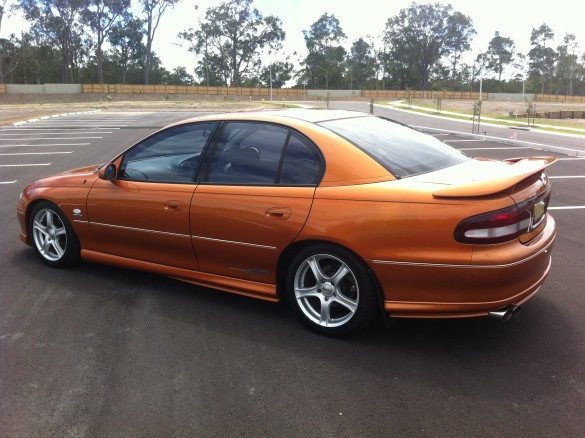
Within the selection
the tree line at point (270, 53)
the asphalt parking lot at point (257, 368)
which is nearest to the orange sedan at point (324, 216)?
the asphalt parking lot at point (257, 368)

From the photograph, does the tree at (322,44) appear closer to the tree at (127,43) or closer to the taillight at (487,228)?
the tree at (127,43)

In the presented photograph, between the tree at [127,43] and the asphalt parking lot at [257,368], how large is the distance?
92457mm

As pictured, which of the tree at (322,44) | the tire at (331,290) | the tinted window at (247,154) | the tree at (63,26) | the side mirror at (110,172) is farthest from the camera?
the tree at (322,44)

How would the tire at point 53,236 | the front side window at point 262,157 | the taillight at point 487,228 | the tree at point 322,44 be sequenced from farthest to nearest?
the tree at point 322,44
the tire at point 53,236
the front side window at point 262,157
the taillight at point 487,228

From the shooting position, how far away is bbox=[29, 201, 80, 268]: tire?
5.02 m

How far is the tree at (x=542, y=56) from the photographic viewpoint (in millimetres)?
117875

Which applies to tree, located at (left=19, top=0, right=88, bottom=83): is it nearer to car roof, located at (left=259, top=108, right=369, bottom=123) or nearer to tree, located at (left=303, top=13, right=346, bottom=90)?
tree, located at (left=303, top=13, right=346, bottom=90)

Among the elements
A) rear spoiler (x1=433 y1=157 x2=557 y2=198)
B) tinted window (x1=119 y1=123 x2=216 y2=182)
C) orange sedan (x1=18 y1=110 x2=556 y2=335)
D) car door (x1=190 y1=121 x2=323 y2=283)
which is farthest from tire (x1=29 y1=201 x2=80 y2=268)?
rear spoiler (x1=433 y1=157 x2=557 y2=198)

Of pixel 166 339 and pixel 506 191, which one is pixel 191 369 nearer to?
pixel 166 339

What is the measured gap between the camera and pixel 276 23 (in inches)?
3871

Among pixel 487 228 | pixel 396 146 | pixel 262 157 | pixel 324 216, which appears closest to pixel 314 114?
pixel 262 157

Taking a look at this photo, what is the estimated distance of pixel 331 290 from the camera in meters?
3.59

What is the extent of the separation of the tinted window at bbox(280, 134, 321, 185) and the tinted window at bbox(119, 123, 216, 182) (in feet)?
2.67

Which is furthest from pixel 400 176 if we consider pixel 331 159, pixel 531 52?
pixel 531 52
